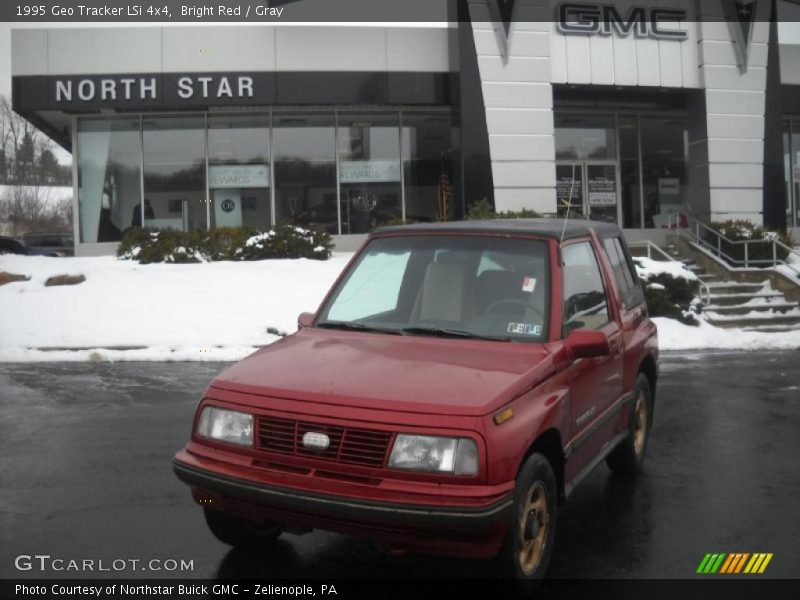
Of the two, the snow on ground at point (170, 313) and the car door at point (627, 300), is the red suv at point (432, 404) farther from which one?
the snow on ground at point (170, 313)

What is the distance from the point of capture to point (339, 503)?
3.44 meters

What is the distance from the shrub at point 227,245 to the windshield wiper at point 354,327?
12679mm

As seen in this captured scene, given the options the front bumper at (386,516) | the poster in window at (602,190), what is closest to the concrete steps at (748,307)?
the poster in window at (602,190)

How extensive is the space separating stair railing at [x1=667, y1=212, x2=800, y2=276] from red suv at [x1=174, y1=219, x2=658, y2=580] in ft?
44.2

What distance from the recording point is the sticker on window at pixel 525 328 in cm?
435

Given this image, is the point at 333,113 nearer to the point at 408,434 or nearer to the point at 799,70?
the point at 799,70

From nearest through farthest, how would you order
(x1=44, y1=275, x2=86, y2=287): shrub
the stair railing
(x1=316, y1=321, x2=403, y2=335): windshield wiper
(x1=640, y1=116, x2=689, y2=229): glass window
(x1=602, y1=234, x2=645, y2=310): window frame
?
(x1=316, y1=321, x2=403, y2=335): windshield wiper → (x1=602, y1=234, x2=645, y2=310): window frame → (x1=44, y1=275, x2=86, y2=287): shrub → the stair railing → (x1=640, y1=116, x2=689, y2=229): glass window

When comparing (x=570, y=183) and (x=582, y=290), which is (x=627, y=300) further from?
(x=570, y=183)

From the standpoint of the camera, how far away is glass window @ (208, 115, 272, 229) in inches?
819

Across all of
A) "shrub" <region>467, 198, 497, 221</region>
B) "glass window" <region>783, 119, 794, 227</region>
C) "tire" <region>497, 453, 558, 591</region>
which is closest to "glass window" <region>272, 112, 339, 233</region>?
"shrub" <region>467, 198, 497, 221</region>

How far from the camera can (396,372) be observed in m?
3.84

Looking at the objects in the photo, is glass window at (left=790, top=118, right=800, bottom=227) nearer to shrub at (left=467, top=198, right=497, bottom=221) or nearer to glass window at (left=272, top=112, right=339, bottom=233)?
shrub at (left=467, top=198, right=497, bottom=221)

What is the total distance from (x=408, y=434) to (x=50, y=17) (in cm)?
1891

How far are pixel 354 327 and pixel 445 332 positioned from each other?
0.57m
